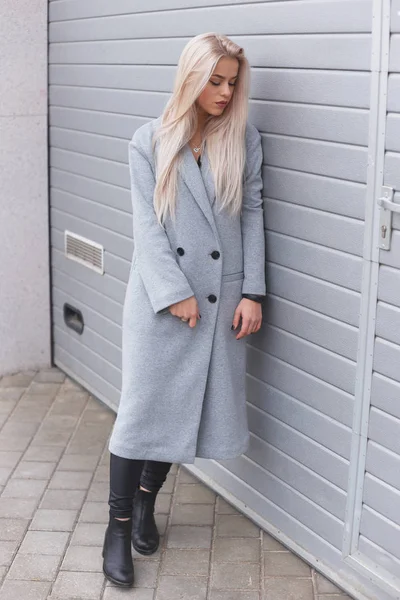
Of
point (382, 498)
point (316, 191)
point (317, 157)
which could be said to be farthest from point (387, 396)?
point (317, 157)

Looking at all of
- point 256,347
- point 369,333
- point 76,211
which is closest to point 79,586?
point 256,347

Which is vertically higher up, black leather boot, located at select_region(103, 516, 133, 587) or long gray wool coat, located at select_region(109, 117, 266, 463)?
long gray wool coat, located at select_region(109, 117, 266, 463)

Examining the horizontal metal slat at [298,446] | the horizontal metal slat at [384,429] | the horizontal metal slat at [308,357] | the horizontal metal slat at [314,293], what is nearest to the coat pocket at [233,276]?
the horizontal metal slat at [314,293]

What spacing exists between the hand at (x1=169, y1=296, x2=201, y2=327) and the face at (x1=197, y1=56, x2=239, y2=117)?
69cm

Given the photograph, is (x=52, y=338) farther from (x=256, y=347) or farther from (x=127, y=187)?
(x=256, y=347)

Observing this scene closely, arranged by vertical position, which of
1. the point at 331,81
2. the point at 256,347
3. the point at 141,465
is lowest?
the point at 141,465

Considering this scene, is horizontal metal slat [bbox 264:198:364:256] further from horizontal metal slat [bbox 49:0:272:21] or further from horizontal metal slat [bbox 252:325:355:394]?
horizontal metal slat [bbox 49:0:272:21]

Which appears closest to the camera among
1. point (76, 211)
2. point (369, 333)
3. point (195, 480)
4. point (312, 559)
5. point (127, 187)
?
point (369, 333)

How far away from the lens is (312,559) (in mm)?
3822

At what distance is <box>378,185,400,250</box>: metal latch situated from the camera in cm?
316

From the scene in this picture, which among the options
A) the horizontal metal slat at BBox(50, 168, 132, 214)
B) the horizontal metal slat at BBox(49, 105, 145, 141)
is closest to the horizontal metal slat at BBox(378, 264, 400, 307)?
the horizontal metal slat at BBox(49, 105, 145, 141)

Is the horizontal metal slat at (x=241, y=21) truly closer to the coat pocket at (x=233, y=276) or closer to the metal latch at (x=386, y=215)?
the metal latch at (x=386, y=215)

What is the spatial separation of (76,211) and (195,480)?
1787 millimetres

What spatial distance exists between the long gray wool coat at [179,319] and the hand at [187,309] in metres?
0.03
